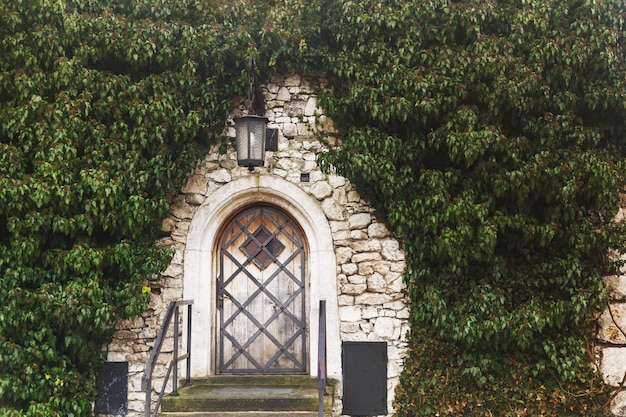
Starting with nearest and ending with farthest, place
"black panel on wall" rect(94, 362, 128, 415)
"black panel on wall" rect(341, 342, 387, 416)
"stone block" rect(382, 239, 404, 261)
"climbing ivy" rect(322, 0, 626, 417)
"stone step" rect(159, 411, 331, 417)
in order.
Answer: "stone step" rect(159, 411, 331, 417)
"climbing ivy" rect(322, 0, 626, 417)
"black panel on wall" rect(341, 342, 387, 416)
"black panel on wall" rect(94, 362, 128, 415)
"stone block" rect(382, 239, 404, 261)

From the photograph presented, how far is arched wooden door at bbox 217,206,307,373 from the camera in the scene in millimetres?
6355

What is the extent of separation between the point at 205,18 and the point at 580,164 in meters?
4.19

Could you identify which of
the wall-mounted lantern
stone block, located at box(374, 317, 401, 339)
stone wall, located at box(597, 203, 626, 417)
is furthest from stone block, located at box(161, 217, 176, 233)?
stone wall, located at box(597, 203, 626, 417)

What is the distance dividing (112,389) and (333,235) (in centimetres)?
282

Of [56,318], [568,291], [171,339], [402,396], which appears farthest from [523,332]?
[56,318]

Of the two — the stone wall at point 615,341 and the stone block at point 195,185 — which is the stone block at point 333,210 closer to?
the stone block at point 195,185

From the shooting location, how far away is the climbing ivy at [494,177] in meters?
5.64

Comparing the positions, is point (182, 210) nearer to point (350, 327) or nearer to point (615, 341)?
point (350, 327)

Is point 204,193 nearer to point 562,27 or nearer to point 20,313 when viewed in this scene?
point 20,313

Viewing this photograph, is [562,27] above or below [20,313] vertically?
above

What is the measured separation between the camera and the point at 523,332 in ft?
18.0

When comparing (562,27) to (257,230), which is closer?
(562,27)

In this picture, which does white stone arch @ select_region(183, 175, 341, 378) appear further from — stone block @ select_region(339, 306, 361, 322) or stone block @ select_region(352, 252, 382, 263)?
stone block @ select_region(352, 252, 382, 263)

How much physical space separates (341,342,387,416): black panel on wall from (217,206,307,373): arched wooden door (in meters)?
0.58
